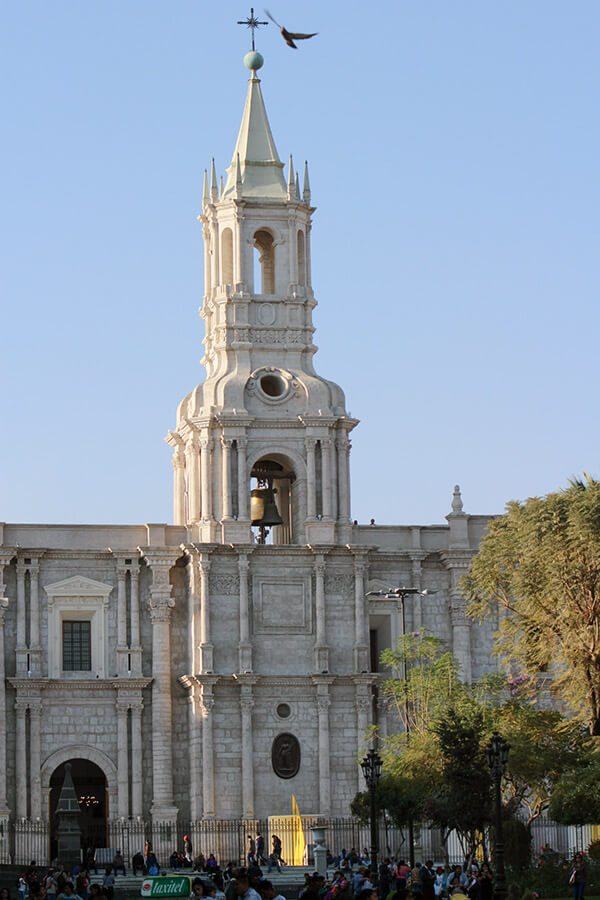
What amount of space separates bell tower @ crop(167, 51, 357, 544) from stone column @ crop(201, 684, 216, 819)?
205 inches

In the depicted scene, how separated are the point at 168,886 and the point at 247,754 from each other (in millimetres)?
18957

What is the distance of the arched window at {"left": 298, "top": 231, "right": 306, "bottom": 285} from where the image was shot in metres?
72.0

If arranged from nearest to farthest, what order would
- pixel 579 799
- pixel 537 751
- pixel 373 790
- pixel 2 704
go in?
pixel 579 799 < pixel 373 790 < pixel 537 751 < pixel 2 704

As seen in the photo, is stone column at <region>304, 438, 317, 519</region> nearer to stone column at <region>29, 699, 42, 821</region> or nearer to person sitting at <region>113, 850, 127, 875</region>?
stone column at <region>29, 699, 42, 821</region>

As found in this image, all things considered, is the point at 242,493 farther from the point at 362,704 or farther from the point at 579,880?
the point at 579,880

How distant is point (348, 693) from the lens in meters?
69.3

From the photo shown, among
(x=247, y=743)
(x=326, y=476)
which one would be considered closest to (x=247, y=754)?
(x=247, y=743)

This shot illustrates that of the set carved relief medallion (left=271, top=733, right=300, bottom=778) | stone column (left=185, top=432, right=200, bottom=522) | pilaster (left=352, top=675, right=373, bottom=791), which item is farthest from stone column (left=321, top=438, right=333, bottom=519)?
carved relief medallion (left=271, top=733, right=300, bottom=778)

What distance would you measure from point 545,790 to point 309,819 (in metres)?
15.2

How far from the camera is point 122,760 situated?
225 ft

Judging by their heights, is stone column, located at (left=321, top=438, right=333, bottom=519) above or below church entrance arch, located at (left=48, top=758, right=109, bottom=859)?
above

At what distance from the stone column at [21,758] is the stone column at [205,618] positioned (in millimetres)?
5903

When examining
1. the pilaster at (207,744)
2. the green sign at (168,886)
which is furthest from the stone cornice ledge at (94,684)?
the green sign at (168,886)

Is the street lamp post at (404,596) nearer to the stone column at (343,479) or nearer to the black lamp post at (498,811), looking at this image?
the stone column at (343,479)
